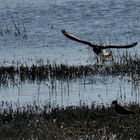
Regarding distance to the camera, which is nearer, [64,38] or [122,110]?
[122,110]

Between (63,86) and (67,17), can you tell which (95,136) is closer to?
(63,86)

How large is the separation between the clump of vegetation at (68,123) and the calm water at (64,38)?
8.25 ft

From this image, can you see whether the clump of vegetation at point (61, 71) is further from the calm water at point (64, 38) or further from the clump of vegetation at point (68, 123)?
the clump of vegetation at point (68, 123)

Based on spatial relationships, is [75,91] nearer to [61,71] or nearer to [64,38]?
[61,71]

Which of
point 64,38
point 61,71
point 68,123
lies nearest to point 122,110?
point 68,123

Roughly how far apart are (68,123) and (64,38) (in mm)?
21224

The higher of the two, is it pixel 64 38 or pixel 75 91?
pixel 64 38

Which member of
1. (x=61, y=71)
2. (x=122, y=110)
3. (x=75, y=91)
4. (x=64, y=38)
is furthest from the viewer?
(x=64, y=38)

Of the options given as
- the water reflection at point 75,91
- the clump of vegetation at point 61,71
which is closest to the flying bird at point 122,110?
the water reflection at point 75,91

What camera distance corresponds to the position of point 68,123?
15.5 meters

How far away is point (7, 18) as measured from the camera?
45.9 meters

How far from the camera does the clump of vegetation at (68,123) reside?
13.9 m

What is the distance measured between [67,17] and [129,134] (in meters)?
33.0

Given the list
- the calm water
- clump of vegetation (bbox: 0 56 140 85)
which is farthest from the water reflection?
clump of vegetation (bbox: 0 56 140 85)
